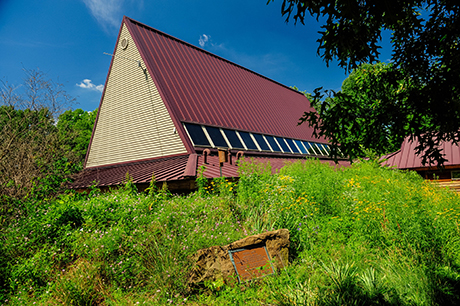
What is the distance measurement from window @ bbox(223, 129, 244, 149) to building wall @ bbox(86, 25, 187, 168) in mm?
3105

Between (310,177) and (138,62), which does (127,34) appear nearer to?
(138,62)

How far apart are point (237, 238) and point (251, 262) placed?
695mm

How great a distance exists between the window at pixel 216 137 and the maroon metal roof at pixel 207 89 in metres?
0.45

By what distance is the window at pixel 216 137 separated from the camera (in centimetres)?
1318

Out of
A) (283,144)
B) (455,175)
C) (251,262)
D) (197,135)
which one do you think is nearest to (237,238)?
(251,262)

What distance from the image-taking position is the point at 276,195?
283 inches

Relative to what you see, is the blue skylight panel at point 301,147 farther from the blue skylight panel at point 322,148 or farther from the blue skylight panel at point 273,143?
the blue skylight panel at point 322,148

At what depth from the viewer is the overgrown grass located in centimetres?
421

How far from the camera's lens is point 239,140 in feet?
48.2

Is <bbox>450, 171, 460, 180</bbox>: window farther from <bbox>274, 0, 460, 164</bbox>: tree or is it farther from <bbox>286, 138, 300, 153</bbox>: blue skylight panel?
<bbox>274, 0, 460, 164</bbox>: tree

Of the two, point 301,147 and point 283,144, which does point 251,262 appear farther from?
point 301,147

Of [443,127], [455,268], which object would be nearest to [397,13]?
[443,127]

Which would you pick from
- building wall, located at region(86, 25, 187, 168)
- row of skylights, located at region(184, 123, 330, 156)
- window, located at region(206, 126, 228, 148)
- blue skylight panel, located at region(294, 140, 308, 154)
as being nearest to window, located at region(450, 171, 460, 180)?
row of skylights, located at region(184, 123, 330, 156)

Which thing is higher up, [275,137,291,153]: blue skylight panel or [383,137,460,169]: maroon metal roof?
[275,137,291,153]: blue skylight panel
